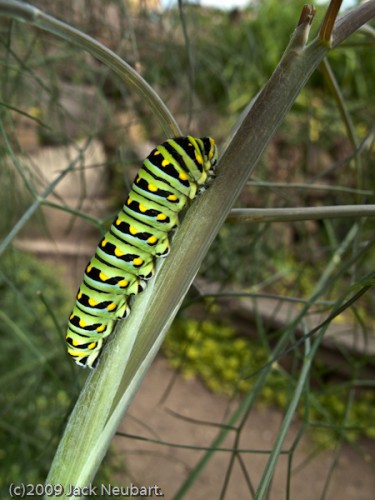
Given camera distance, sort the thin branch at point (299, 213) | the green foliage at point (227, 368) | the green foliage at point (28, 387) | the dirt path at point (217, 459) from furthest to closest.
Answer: the green foliage at point (227, 368), the dirt path at point (217, 459), the green foliage at point (28, 387), the thin branch at point (299, 213)

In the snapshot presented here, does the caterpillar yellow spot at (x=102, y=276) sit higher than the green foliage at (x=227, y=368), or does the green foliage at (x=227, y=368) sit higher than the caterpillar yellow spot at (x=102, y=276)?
the caterpillar yellow spot at (x=102, y=276)

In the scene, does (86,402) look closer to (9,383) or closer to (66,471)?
(66,471)

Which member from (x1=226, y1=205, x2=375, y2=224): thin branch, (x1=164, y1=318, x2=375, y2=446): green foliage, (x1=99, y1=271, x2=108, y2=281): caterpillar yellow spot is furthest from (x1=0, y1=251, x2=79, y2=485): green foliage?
(x1=164, y1=318, x2=375, y2=446): green foliage

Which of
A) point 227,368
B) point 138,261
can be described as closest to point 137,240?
point 138,261

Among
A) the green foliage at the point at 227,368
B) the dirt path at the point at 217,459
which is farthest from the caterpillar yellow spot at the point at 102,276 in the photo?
the green foliage at the point at 227,368

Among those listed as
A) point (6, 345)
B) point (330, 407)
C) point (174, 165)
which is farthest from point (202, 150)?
point (330, 407)

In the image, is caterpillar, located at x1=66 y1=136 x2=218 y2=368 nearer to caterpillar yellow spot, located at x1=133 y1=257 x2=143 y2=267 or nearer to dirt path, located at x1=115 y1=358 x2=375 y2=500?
caterpillar yellow spot, located at x1=133 y1=257 x2=143 y2=267

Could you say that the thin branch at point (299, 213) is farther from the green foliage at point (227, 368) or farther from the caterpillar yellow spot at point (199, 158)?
the green foliage at point (227, 368)
